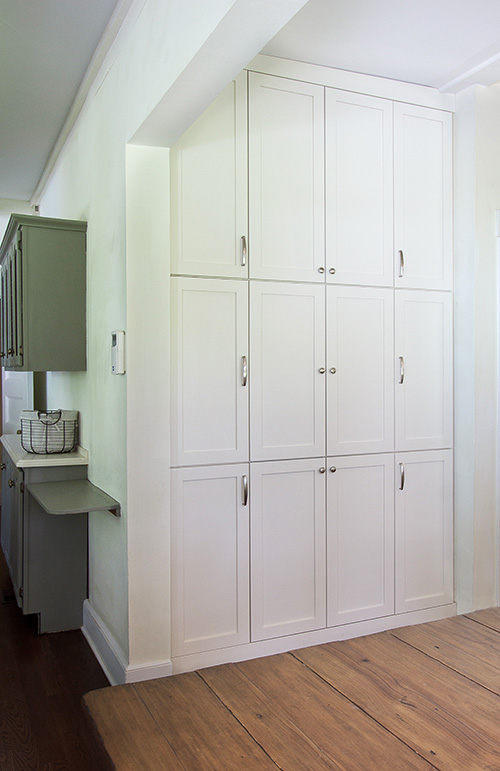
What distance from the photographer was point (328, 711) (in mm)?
1986

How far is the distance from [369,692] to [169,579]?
3.13 feet

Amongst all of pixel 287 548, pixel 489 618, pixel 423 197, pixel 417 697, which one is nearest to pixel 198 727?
pixel 417 697

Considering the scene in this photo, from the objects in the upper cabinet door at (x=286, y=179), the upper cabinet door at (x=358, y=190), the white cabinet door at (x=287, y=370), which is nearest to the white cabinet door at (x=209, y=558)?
the white cabinet door at (x=287, y=370)

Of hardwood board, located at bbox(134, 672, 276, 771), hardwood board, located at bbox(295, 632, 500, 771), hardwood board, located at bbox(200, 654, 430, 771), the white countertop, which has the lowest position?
hardwood board, located at bbox(134, 672, 276, 771)

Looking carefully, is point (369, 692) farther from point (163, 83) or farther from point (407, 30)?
point (407, 30)

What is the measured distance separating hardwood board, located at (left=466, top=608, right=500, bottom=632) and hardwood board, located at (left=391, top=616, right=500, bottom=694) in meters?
0.03

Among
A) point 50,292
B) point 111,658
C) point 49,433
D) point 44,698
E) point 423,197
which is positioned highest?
point 423,197

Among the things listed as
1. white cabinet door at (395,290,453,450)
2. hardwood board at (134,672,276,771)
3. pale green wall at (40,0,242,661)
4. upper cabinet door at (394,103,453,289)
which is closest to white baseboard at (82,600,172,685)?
pale green wall at (40,0,242,661)

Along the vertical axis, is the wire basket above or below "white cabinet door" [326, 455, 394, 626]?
above

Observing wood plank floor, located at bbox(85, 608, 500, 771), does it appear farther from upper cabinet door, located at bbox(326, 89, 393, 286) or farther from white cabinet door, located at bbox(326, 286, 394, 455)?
upper cabinet door, located at bbox(326, 89, 393, 286)

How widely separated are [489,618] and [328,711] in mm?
1004

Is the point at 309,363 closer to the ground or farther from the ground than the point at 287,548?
farther from the ground

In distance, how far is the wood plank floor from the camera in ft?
5.75

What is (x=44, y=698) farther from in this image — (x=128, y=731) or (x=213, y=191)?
(x=213, y=191)
